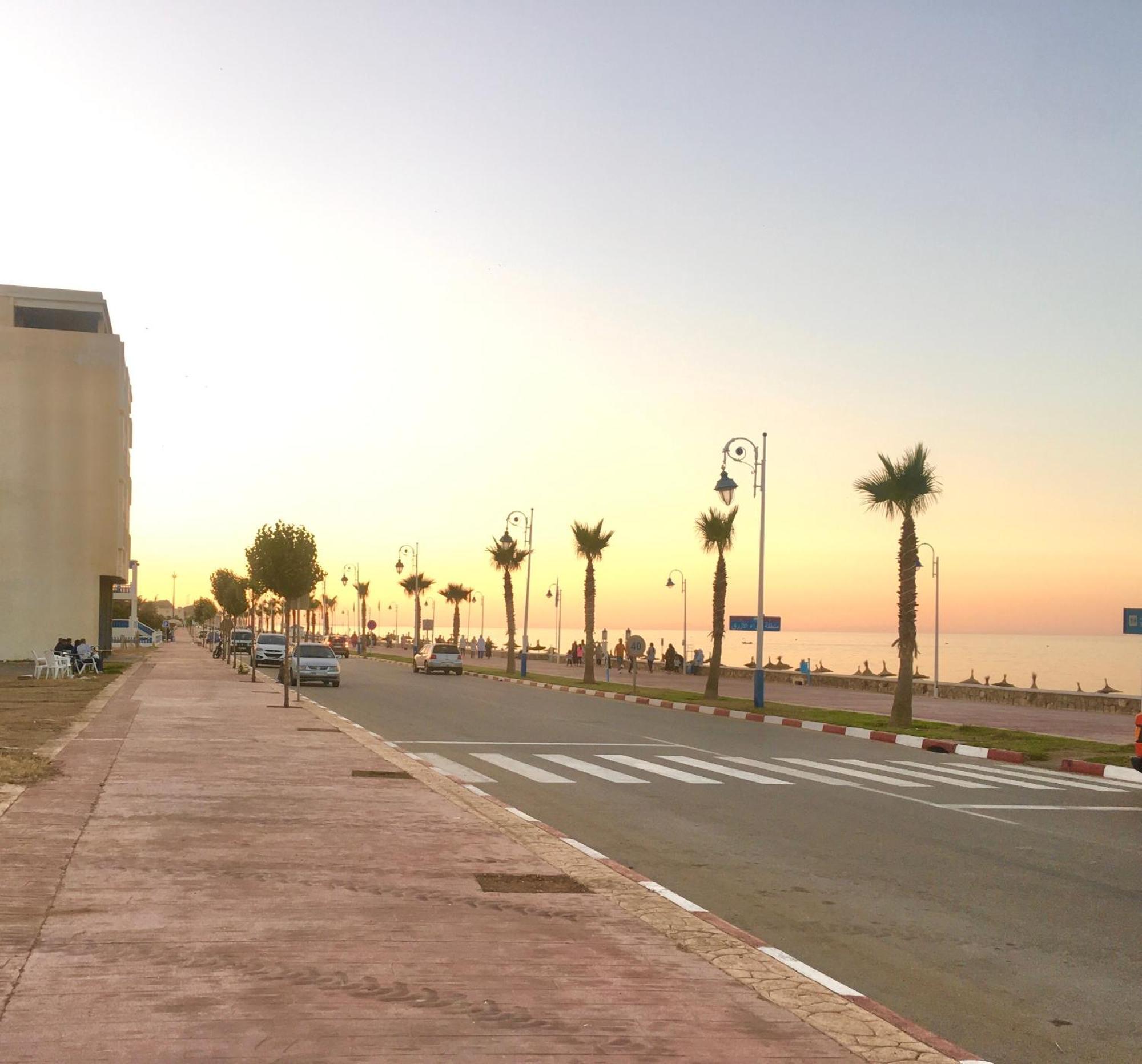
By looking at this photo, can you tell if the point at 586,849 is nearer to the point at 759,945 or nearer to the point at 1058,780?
the point at 759,945

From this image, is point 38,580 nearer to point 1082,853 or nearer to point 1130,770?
point 1130,770

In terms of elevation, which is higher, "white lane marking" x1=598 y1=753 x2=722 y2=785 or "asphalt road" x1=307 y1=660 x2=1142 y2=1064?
"asphalt road" x1=307 y1=660 x2=1142 y2=1064

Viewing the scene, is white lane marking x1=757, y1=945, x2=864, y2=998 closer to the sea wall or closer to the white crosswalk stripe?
the white crosswalk stripe

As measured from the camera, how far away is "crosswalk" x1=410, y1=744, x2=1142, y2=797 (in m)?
15.6

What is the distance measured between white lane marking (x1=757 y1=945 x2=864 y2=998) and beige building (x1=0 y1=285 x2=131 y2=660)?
5196cm

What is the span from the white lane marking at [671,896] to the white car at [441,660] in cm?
4650

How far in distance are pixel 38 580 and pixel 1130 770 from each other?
4760 centimetres

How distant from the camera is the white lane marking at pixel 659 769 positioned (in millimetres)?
15617

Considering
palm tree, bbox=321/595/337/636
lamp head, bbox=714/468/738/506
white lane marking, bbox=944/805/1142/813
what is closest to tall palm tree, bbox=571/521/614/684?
lamp head, bbox=714/468/738/506

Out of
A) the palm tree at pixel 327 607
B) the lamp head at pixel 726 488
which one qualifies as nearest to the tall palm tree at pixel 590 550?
the lamp head at pixel 726 488

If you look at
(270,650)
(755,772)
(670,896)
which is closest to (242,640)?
(270,650)

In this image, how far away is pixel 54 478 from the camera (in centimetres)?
5341

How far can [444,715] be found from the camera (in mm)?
26781

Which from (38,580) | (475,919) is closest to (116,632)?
(38,580)
